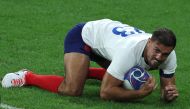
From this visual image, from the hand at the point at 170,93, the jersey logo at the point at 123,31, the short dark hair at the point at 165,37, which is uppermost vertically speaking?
the short dark hair at the point at 165,37

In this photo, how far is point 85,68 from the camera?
7367mm

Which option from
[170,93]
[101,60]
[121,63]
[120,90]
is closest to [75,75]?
[101,60]

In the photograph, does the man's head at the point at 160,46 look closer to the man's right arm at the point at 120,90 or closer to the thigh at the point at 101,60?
the man's right arm at the point at 120,90

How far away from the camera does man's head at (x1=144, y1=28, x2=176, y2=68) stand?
6.43m

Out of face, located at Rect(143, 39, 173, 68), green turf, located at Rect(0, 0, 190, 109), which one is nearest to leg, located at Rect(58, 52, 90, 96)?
green turf, located at Rect(0, 0, 190, 109)

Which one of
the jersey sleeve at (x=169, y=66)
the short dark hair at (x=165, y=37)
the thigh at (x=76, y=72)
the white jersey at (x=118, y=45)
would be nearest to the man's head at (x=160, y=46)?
the short dark hair at (x=165, y=37)

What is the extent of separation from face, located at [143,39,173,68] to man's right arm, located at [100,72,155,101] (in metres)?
0.27

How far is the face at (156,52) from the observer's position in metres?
6.45

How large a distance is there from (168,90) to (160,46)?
82 cm

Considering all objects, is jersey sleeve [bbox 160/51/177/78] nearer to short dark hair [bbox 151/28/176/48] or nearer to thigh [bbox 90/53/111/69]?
short dark hair [bbox 151/28/176/48]

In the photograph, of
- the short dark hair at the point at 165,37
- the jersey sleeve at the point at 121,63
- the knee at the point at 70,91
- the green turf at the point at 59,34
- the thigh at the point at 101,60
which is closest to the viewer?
the short dark hair at the point at 165,37

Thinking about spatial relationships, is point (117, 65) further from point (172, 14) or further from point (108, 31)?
point (172, 14)

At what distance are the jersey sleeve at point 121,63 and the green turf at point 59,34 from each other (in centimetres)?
41

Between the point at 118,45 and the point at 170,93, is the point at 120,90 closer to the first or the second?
the point at 118,45
